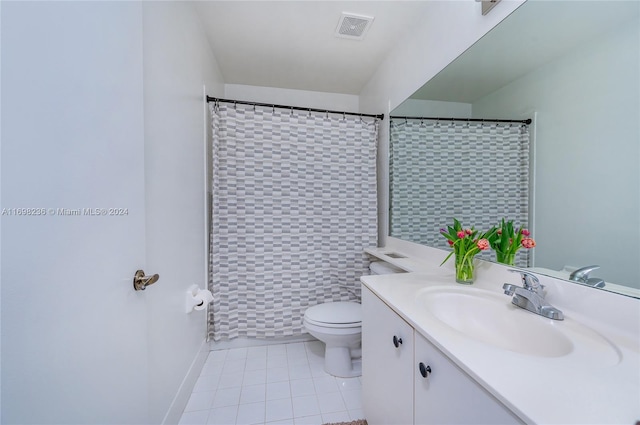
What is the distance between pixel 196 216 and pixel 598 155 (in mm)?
1910

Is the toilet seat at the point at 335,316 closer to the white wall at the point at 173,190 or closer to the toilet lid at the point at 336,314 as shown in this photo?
the toilet lid at the point at 336,314

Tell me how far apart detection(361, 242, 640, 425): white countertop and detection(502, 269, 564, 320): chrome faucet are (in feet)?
0.07

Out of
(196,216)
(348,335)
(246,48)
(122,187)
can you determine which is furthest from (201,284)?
(246,48)

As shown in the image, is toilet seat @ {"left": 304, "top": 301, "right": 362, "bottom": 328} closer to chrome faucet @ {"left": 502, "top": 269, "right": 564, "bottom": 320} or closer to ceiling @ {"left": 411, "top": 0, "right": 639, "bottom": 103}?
chrome faucet @ {"left": 502, "top": 269, "right": 564, "bottom": 320}

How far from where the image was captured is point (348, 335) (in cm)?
156

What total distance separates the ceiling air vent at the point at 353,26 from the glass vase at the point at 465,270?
1.54m

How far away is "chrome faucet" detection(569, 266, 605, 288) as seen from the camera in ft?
2.34

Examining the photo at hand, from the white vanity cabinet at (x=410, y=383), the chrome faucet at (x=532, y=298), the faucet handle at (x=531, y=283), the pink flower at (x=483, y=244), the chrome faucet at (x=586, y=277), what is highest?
the pink flower at (x=483, y=244)

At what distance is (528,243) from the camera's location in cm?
95

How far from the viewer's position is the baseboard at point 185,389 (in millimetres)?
1190

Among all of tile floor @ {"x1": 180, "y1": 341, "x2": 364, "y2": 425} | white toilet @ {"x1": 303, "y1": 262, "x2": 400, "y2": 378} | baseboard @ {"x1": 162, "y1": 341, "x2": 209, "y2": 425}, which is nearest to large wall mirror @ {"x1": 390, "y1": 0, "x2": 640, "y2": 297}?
white toilet @ {"x1": 303, "y1": 262, "x2": 400, "y2": 378}

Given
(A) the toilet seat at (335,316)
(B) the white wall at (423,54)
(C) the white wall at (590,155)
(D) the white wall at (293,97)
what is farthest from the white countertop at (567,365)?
(D) the white wall at (293,97)

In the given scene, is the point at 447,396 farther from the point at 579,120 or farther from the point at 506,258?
the point at 579,120

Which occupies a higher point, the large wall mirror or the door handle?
the large wall mirror
